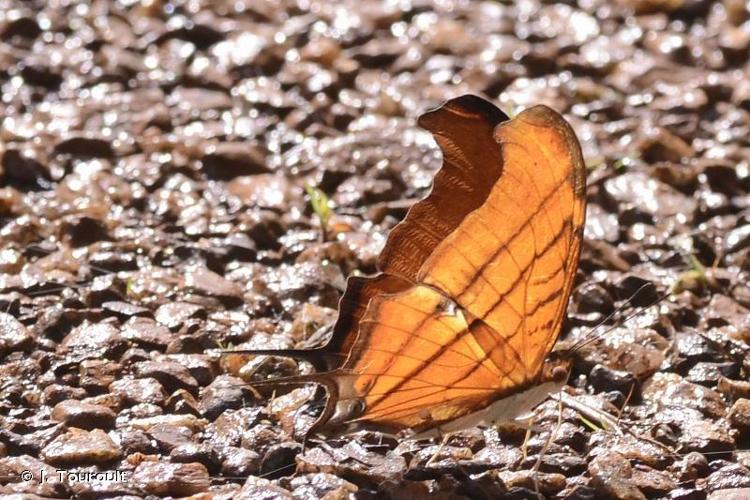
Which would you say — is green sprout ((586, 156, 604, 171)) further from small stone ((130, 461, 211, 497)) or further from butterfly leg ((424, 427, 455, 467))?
small stone ((130, 461, 211, 497))

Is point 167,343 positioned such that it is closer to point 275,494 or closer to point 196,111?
point 275,494

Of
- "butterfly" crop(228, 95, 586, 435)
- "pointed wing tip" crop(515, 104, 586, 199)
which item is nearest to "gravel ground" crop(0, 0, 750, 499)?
"butterfly" crop(228, 95, 586, 435)

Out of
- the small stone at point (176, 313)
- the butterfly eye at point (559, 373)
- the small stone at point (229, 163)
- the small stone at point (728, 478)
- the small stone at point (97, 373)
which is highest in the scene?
the small stone at point (229, 163)

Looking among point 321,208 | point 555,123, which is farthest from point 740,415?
point 321,208

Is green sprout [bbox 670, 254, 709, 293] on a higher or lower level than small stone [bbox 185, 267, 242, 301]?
lower

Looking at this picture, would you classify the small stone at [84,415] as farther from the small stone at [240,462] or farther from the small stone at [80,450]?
the small stone at [240,462]

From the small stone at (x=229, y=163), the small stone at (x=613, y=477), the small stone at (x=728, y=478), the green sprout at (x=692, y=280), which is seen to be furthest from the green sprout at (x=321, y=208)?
the small stone at (x=728, y=478)
